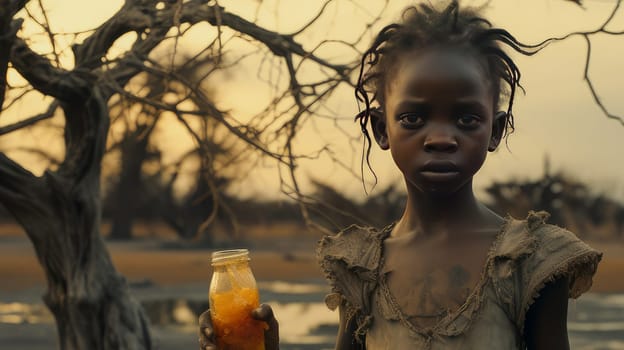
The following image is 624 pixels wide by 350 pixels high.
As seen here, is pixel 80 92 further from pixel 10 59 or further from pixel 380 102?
pixel 380 102

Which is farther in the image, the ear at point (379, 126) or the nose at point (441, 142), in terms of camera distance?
the ear at point (379, 126)

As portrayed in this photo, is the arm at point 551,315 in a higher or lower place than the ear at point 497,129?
lower

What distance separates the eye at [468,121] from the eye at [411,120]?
0.08 meters

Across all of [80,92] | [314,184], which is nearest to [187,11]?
[80,92]

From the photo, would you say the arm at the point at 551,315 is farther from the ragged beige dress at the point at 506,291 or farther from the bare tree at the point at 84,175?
the bare tree at the point at 84,175

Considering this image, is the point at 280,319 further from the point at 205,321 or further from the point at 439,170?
the point at 439,170

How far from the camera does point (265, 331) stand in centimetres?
224

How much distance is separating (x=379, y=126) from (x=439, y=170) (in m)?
0.25

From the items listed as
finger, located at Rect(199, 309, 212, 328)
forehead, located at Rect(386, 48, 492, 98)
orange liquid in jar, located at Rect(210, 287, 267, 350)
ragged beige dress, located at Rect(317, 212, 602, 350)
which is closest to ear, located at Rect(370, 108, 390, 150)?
forehead, located at Rect(386, 48, 492, 98)

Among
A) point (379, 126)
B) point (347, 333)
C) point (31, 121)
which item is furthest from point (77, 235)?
point (379, 126)

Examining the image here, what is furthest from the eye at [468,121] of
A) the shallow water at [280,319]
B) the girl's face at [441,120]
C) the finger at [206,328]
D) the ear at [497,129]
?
the shallow water at [280,319]

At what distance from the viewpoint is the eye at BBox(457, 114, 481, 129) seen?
6.40ft

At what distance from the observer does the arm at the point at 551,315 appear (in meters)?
1.97

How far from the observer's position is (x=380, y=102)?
7.08 ft
